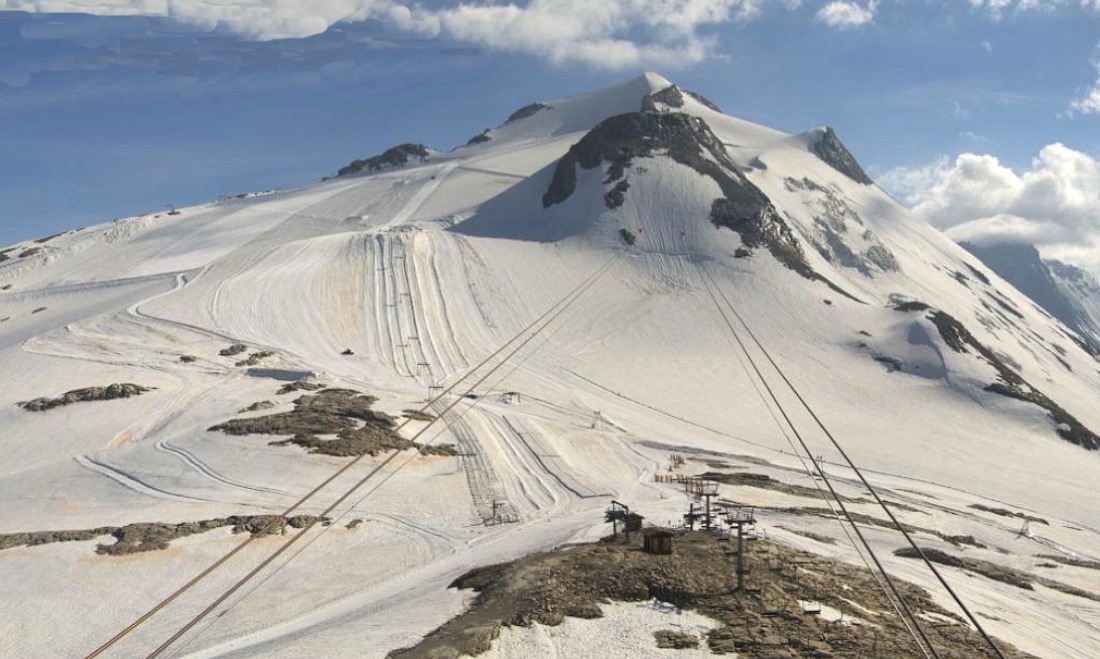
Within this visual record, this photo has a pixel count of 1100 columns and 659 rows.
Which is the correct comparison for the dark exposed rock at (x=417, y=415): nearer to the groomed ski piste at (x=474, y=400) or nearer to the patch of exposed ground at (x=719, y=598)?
the groomed ski piste at (x=474, y=400)

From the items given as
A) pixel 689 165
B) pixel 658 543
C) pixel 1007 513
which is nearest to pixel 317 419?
pixel 658 543

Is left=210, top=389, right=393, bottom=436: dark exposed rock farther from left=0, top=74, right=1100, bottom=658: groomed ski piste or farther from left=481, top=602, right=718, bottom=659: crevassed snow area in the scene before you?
left=481, top=602, right=718, bottom=659: crevassed snow area

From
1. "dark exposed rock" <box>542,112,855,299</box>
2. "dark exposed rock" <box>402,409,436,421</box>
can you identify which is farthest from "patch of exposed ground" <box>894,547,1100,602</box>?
"dark exposed rock" <box>542,112,855,299</box>

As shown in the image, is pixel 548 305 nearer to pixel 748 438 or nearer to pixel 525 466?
pixel 748 438

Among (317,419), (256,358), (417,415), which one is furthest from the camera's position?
(256,358)

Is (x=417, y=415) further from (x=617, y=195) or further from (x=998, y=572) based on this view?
(x=617, y=195)

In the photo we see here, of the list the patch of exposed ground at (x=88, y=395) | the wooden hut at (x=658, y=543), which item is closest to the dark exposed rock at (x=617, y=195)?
the patch of exposed ground at (x=88, y=395)
